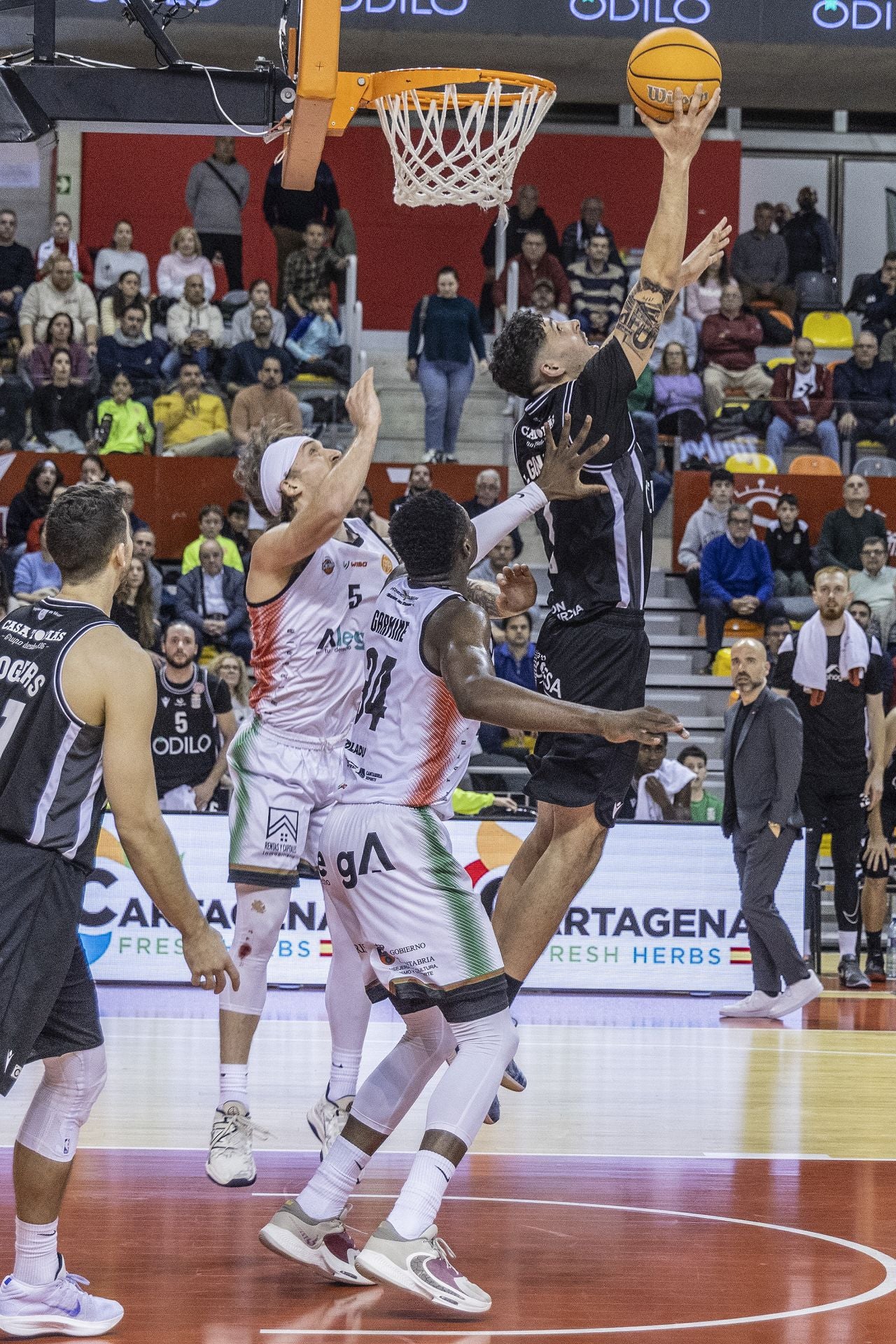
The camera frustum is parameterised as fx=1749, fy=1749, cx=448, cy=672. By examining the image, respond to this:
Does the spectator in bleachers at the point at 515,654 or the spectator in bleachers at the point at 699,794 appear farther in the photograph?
the spectator in bleachers at the point at 515,654

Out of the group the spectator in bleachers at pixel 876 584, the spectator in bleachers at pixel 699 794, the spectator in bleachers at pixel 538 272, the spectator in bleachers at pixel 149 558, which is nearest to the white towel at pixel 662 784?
the spectator in bleachers at pixel 699 794

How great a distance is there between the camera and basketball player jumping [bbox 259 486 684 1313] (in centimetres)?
479

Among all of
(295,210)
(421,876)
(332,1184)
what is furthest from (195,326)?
(332,1184)

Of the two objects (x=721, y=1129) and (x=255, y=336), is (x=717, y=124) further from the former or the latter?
(x=721, y=1129)

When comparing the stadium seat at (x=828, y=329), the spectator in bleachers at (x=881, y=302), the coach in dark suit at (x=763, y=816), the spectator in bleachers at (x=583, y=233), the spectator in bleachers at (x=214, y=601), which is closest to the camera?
the coach in dark suit at (x=763, y=816)

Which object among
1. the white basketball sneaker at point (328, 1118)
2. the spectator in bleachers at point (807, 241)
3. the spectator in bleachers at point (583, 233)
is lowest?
the white basketball sneaker at point (328, 1118)

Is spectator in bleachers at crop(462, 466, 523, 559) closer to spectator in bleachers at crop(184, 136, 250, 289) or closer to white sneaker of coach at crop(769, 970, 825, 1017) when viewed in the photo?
spectator in bleachers at crop(184, 136, 250, 289)

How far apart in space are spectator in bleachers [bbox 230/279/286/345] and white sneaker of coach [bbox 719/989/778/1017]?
26.4 feet

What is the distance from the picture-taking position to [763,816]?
1109 cm

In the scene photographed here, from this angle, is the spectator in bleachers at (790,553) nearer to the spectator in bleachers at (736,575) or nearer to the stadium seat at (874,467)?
the spectator in bleachers at (736,575)

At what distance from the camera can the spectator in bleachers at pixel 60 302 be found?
15.7 meters

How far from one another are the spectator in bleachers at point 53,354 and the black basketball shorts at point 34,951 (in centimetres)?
1099

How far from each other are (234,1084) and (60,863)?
1.69m

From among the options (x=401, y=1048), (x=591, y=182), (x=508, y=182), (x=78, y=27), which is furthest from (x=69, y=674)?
(x=591, y=182)
